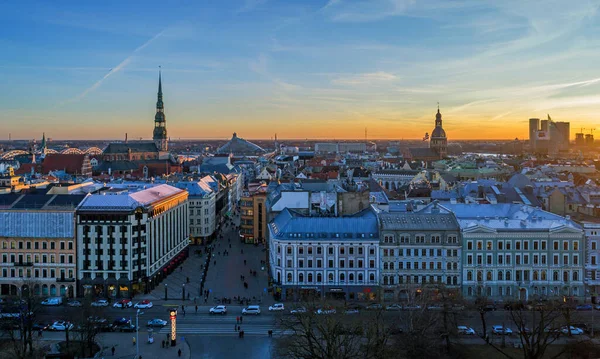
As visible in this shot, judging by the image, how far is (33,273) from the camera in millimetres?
62750

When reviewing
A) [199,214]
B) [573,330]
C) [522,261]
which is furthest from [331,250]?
[199,214]

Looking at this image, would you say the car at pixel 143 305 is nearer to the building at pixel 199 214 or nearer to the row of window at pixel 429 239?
the row of window at pixel 429 239

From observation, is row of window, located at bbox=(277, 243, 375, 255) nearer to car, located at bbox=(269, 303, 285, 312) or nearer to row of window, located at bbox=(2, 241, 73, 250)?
car, located at bbox=(269, 303, 285, 312)

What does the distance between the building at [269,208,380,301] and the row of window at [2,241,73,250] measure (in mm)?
21805

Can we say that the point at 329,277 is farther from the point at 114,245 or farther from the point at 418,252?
the point at 114,245

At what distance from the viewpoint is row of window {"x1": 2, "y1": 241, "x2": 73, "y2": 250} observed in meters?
62.7

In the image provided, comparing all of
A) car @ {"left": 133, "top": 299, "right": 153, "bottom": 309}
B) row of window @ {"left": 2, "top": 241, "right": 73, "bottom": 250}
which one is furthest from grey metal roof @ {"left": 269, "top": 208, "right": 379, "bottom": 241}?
row of window @ {"left": 2, "top": 241, "right": 73, "bottom": 250}

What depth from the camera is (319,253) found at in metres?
60.8

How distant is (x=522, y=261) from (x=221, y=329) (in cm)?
2984

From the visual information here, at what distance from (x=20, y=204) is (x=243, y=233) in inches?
1429

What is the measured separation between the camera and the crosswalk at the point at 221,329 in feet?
167

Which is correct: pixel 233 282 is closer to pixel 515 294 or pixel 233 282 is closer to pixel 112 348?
pixel 112 348

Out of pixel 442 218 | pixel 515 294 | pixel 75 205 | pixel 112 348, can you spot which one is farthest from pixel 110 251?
pixel 515 294

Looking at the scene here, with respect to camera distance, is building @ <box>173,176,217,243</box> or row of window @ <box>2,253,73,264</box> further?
building @ <box>173,176,217,243</box>
